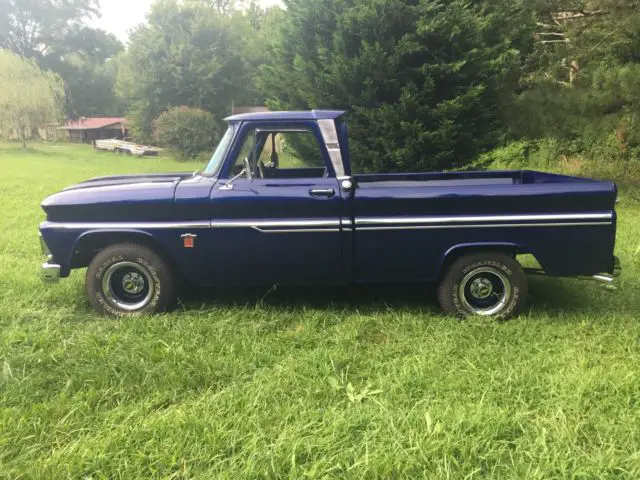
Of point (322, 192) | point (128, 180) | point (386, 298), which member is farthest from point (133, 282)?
point (386, 298)

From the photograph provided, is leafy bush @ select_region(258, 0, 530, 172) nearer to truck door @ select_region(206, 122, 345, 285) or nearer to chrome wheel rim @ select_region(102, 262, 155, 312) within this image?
truck door @ select_region(206, 122, 345, 285)

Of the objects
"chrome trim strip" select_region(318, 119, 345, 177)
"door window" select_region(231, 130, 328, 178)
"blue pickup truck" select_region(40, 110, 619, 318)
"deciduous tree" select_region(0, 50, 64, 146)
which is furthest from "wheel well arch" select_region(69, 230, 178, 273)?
"deciduous tree" select_region(0, 50, 64, 146)

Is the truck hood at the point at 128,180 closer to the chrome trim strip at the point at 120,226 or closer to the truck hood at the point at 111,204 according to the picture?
Result: the truck hood at the point at 111,204

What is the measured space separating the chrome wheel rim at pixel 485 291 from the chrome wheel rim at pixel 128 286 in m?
2.75

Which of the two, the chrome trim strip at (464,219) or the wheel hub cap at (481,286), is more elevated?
the chrome trim strip at (464,219)

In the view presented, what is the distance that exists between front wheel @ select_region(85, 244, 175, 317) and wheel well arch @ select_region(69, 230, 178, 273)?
51 mm

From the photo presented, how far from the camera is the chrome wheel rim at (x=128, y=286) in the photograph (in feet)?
14.8

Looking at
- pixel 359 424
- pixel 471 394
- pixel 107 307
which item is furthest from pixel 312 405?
pixel 107 307

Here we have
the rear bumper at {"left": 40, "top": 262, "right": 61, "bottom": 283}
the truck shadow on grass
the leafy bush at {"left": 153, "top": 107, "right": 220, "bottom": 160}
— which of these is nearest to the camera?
the rear bumper at {"left": 40, "top": 262, "right": 61, "bottom": 283}

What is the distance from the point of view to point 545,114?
10.5m

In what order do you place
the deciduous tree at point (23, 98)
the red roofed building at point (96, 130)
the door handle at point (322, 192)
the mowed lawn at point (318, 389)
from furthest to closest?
1. the red roofed building at point (96, 130)
2. the deciduous tree at point (23, 98)
3. the door handle at point (322, 192)
4. the mowed lawn at point (318, 389)

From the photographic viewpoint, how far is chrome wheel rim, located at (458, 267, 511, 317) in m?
4.44

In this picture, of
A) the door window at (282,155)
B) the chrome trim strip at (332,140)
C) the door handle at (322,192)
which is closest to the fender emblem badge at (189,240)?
the door window at (282,155)

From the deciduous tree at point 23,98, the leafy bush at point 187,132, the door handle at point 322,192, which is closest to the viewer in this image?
the door handle at point 322,192
